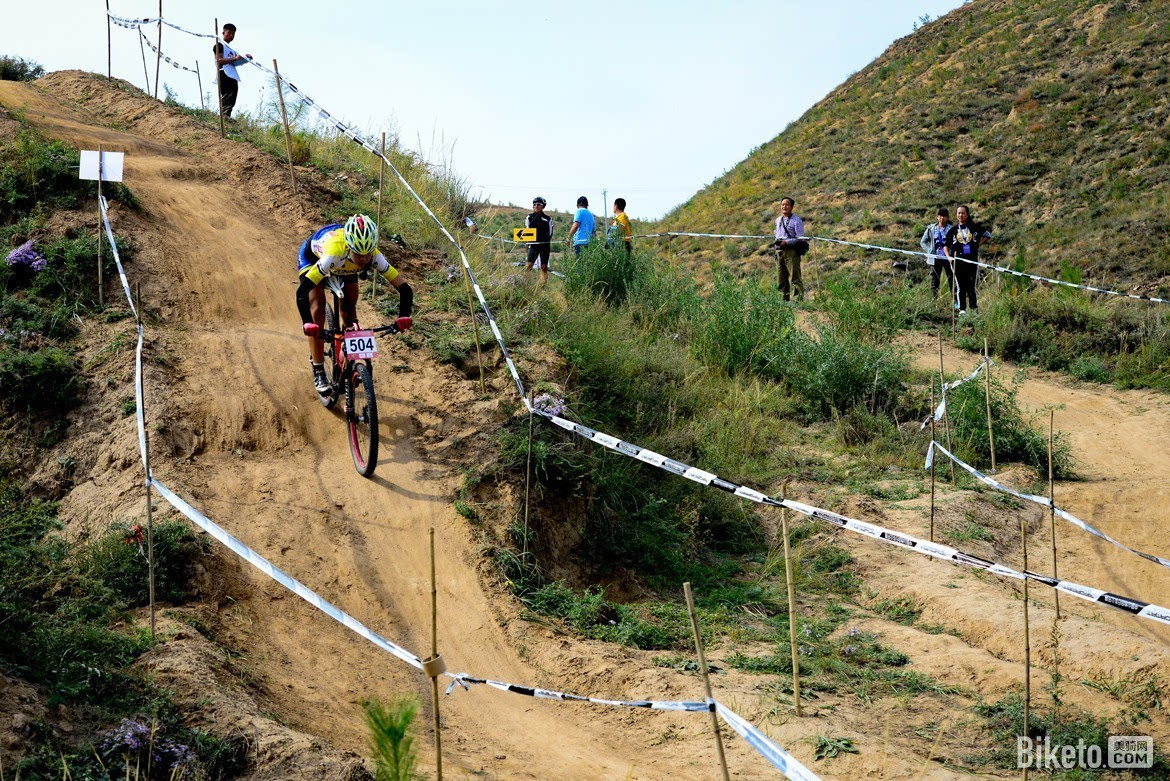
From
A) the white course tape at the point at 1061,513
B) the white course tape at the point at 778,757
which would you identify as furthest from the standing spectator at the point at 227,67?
the white course tape at the point at 778,757

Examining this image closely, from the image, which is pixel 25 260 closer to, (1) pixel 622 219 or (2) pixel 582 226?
(2) pixel 582 226

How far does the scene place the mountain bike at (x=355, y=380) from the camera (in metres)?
7.75

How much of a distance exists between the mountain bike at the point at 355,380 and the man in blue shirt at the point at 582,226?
6.21 m

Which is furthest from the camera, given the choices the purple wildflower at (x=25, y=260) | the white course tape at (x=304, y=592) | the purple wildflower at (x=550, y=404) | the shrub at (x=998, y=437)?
the shrub at (x=998, y=437)

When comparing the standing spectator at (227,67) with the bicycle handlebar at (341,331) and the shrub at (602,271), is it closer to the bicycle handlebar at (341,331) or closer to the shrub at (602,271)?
the shrub at (602,271)

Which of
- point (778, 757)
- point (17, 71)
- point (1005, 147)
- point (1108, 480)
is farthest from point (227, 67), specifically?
point (1005, 147)

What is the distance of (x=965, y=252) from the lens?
16.7 metres

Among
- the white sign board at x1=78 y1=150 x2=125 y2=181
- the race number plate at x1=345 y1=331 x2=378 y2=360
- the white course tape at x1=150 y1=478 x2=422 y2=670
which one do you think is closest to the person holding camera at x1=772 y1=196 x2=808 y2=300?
the race number plate at x1=345 y1=331 x2=378 y2=360

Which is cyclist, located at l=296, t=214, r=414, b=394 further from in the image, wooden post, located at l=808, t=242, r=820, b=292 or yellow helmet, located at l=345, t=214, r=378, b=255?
wooden post, located at l=808, t=242, r=820, b=292

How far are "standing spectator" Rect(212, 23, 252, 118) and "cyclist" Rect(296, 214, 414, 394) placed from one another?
7573 mm

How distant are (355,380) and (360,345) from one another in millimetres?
638

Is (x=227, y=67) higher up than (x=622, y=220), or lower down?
higher up

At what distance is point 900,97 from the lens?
1414 inches

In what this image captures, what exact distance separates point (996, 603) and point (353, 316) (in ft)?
19.0
